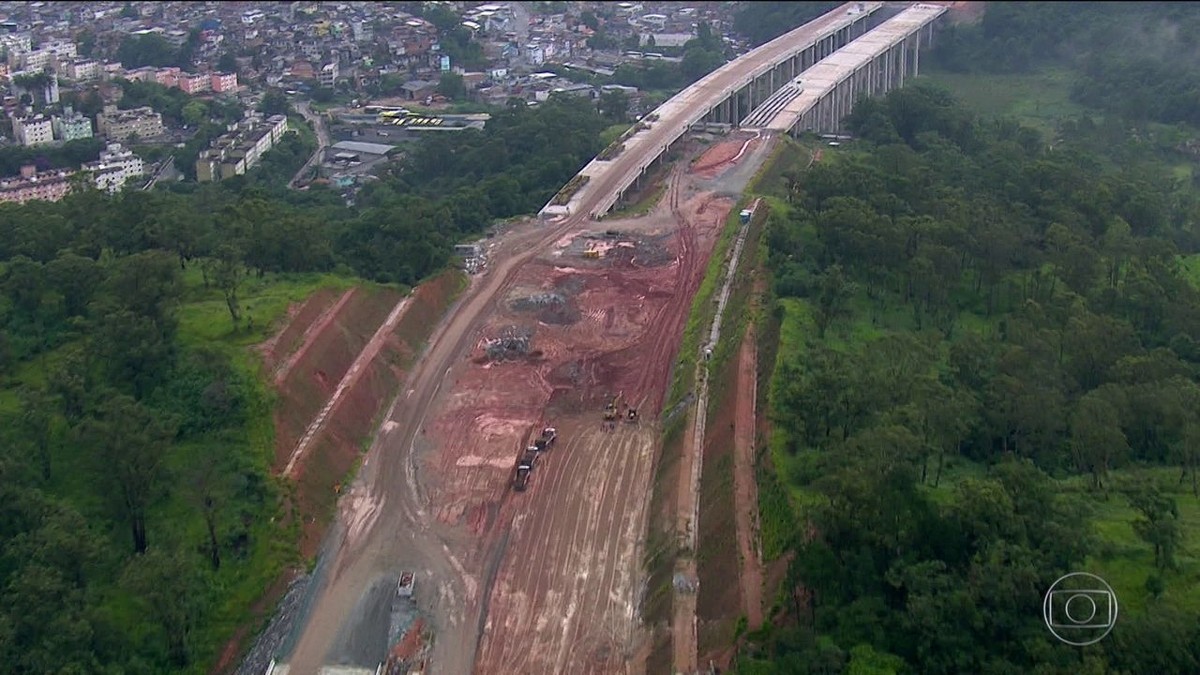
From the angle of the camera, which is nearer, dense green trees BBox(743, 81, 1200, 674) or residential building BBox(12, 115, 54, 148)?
dense green trees BBox(743, 81, 1200, 674)

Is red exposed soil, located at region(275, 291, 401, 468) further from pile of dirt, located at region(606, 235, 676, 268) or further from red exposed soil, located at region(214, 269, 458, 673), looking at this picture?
pile of dirt, located at region(606, 235, 676, 268)

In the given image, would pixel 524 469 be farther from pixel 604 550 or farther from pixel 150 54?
pixel 150 54

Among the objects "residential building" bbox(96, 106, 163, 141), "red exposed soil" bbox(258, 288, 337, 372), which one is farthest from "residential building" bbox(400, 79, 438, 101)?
"red exposed soil" bbox(258, 288, 337, 372)

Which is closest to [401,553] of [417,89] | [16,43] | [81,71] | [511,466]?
[511,466]

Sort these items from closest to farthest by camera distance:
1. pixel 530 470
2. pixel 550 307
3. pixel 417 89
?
pixel 530 470 → pixel 550 307 → pixel 417 89

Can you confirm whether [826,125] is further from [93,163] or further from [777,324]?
[93,163]

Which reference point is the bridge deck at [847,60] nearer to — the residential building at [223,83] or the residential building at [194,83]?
the residential building at [223,83]

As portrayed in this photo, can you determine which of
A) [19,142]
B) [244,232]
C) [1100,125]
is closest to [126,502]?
[244,232]
